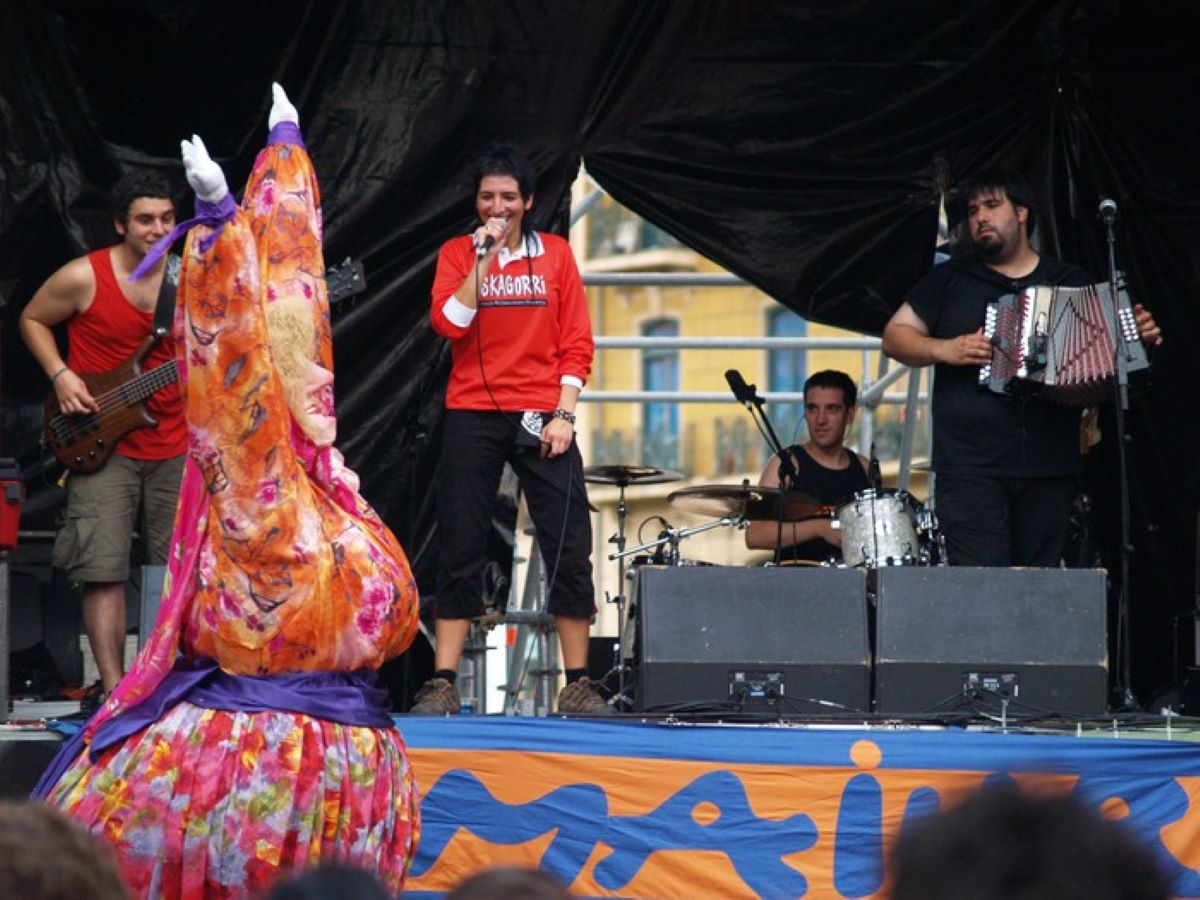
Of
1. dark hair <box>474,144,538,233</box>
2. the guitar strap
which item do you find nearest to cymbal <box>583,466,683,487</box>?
dark hair <box>474,144,538,233</box>

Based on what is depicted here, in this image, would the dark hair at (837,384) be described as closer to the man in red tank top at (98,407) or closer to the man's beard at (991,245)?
the man's beard at (991,245)

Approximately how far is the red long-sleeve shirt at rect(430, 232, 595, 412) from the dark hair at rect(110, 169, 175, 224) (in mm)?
1011

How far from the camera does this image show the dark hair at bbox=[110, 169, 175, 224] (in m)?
6.70

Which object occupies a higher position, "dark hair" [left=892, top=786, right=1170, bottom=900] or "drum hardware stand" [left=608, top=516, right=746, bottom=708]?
"drum hardware stand" [left=608, top=516, right=746, bottom=708]

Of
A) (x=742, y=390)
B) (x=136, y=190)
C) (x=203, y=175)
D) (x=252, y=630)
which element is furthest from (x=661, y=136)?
(x=252, y=630)

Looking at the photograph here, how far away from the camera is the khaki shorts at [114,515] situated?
6.63 metres

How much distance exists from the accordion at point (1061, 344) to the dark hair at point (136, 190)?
9.73ft

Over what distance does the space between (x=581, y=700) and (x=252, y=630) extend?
9.98 ft

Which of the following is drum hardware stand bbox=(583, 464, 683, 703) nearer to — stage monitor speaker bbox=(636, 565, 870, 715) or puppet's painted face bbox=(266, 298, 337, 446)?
stage monitor speaker bbox=(636, 565, 870, 715)

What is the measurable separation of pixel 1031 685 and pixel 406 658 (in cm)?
253

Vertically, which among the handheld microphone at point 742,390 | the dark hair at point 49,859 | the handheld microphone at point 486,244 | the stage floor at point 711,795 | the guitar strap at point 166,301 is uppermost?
the handheld microphone at point 486,244

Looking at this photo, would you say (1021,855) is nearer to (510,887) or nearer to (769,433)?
(510,887)

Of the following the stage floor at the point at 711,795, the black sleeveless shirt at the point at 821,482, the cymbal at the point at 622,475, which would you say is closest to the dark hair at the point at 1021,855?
the stage floor at the point at 711,795

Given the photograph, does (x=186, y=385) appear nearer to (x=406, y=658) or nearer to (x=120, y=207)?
(x=120, y=207)
